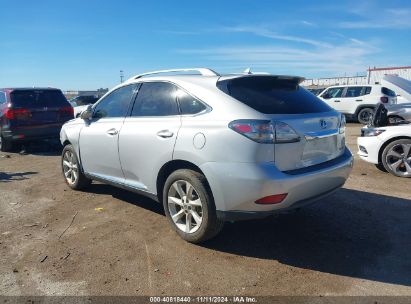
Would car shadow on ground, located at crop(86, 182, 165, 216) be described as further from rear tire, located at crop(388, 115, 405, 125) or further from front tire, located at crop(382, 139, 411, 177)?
rear tire, located at crop(388, 115, 405, 125)

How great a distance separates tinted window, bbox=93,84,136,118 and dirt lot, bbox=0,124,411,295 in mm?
1303

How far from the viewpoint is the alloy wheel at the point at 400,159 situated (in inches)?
252

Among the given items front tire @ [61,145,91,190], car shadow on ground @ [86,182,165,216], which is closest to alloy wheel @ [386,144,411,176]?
car shadow on ground @ [86,182,165,216]

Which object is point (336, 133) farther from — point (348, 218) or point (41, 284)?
point (41, 284)

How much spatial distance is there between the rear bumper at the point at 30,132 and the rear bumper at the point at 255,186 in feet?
23.9

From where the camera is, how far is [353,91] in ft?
54.1

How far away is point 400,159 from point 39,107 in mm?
8281

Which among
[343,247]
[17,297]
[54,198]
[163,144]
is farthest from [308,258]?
[54,198]

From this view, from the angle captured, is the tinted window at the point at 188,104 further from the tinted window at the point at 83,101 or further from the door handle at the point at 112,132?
the tinted window at the point at 83,101

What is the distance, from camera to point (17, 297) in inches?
120

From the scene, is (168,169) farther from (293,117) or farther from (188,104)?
(293,117)

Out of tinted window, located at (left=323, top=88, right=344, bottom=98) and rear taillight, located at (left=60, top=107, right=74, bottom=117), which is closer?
rear taillight, located at (left=60, top=107, right=74, bottom=117)

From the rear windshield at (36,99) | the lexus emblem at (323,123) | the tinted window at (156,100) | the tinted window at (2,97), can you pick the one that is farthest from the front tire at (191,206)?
the tinted window at (2,97)

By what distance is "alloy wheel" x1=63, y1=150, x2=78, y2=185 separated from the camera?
230 inches
